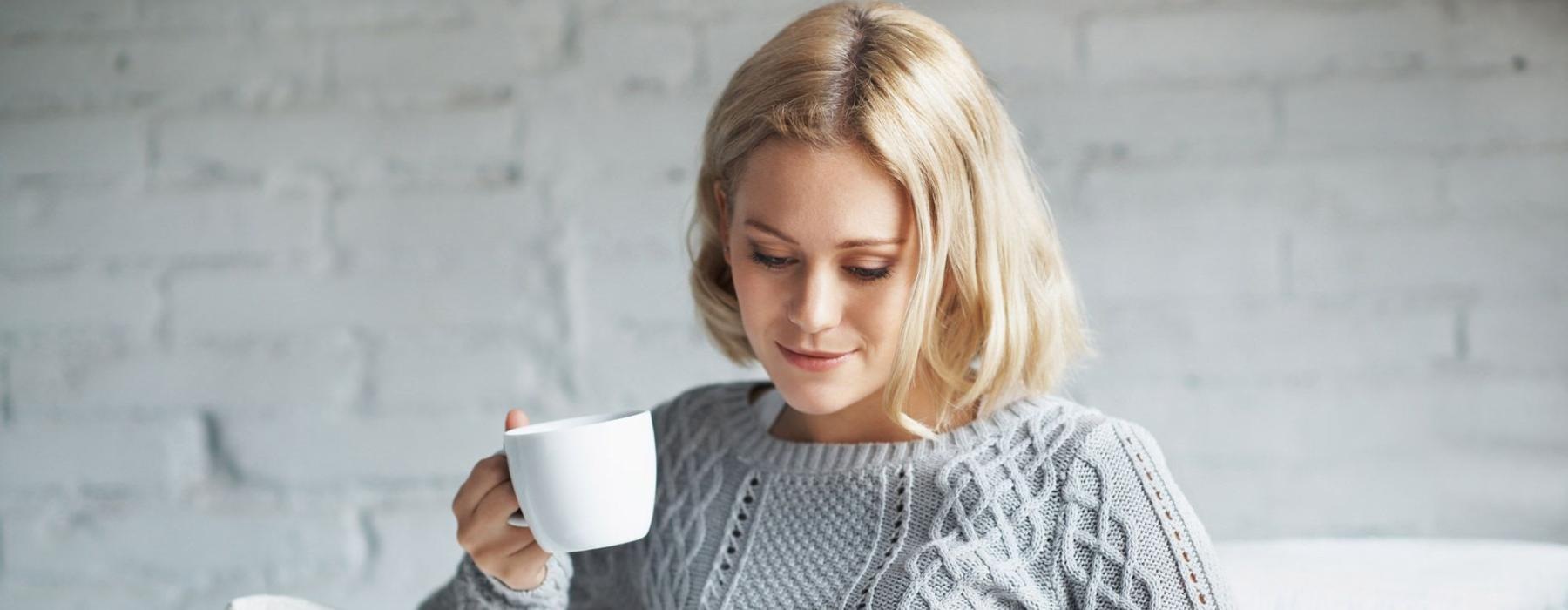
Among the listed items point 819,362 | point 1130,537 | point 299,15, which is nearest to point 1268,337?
point 1130,537

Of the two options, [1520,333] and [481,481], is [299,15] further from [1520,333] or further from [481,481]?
[1520,333]

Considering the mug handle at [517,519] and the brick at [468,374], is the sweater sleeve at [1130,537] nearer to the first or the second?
the mug handle at [517,519]

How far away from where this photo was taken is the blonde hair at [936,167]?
2.73 feet

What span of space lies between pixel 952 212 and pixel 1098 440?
0.20 metres

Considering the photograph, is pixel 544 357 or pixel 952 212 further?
pixel 544 357

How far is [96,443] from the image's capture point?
1.34 m

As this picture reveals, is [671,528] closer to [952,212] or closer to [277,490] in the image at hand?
[952,212]

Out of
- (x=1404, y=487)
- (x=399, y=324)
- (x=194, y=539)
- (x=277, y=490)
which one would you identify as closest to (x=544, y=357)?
(x=399, y=324)

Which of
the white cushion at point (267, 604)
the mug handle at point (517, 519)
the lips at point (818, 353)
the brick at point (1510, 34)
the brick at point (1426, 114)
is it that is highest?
the brick at point (1510, 34)

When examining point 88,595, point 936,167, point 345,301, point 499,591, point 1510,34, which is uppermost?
point 1510,34

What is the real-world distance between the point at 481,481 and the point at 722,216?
29cm

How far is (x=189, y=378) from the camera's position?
1336 mm

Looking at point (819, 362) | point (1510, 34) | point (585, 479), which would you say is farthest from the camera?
point (1510, 34)

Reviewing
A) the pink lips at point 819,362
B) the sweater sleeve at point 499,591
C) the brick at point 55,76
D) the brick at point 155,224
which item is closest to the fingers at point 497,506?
the sweater sleeve at point 499,591
